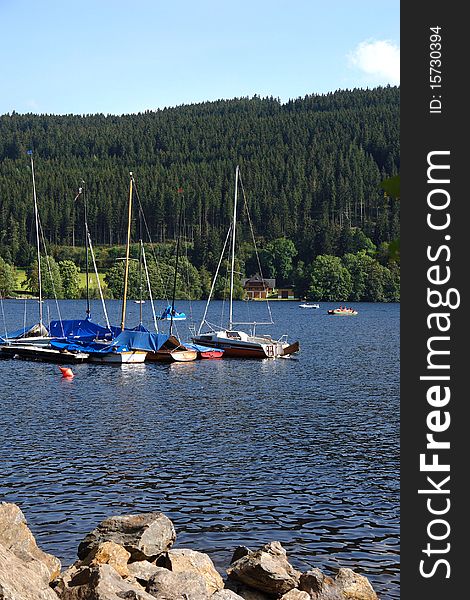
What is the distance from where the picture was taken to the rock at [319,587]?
2045 cm

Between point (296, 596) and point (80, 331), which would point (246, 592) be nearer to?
point (296, 596)

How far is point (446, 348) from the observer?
13.0 m

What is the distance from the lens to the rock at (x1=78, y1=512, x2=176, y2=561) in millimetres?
23094

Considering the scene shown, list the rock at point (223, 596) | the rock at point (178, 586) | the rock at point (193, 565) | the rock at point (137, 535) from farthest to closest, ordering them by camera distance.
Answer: the rock at point (137, 535) < the rock at point (193, 565) < the rock at point (178, 586) < the rock at point (223, 596)

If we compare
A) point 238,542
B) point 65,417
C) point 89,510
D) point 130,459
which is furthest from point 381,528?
point 65,417

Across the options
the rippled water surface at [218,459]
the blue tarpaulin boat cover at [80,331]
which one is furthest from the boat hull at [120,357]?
the blue tarpaulin boat cover at [80,331]

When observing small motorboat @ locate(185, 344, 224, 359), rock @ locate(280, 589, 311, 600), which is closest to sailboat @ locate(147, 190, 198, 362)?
small motorboat @ locate(185, 344, 224, 359)

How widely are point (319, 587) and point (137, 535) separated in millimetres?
5647

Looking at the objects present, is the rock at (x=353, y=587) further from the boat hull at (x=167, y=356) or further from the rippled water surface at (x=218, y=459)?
the boat hull at (x=167, y=356)

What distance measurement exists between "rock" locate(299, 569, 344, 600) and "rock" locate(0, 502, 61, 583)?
624 centimetres

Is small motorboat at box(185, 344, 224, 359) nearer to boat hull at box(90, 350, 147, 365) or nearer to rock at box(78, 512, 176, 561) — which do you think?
boat hull at box(90, 350, 147, 365)

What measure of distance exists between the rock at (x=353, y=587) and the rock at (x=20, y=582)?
284 inches

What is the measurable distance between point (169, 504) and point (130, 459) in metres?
8.41

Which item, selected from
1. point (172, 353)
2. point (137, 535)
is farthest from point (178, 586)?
point (172, 353)
